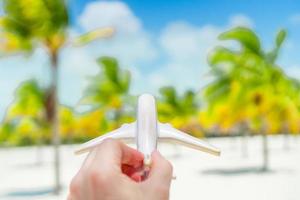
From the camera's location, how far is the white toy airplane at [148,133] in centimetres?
85

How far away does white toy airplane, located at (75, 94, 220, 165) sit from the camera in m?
0.85

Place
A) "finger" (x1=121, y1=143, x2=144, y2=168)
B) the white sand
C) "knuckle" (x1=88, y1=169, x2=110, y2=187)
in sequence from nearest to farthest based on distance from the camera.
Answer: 1. "knuckle" (x1=88, y1=169, x2=110, y2=187)
2. "finger" (x1=121, y1=143, x2=144, y2=168)
3. the white sand

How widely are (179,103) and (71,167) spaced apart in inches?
560

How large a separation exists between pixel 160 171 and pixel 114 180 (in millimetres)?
68

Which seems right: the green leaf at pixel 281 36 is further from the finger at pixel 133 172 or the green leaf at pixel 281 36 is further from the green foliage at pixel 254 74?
the finger at pixel 133 172

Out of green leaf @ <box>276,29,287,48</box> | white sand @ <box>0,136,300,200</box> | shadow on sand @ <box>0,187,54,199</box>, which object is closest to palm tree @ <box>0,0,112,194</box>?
shadow on sand @ <box>0,187,54,199</box>

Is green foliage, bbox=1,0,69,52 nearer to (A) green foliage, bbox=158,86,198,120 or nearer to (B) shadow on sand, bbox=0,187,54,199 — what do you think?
(B) shadow on sand, bbox=0,187,54,199

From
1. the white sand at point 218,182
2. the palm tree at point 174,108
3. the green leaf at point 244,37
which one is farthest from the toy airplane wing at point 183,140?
the palm tree at point 174,108

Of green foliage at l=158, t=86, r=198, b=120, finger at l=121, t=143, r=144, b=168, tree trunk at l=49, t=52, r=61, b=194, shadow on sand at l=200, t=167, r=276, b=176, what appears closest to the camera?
finger at l=121, t=143, r=144, b=168

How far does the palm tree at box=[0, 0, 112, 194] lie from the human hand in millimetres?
16557

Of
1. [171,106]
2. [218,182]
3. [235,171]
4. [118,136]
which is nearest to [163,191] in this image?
[118,136]

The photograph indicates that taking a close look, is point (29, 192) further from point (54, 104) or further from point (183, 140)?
point (183, 140)

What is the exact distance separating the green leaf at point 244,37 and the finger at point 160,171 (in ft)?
69.2

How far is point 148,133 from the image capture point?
867 mm
